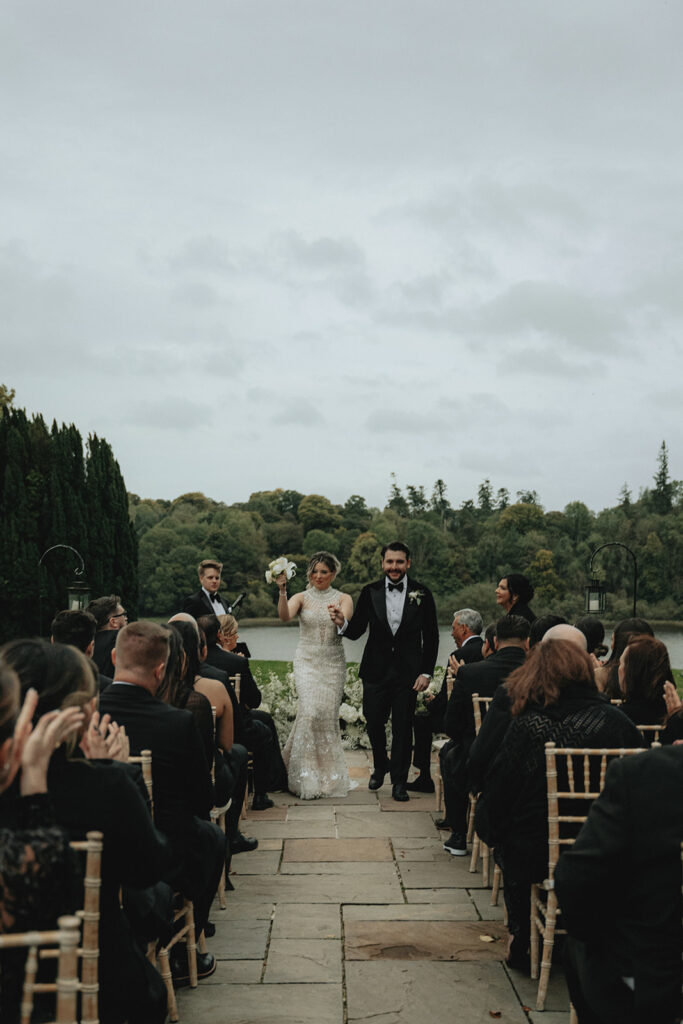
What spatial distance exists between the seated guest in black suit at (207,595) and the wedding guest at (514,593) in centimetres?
280

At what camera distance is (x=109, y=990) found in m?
2.54

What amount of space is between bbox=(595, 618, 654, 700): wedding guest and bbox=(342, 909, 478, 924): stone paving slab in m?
1.42

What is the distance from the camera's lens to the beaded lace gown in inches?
302

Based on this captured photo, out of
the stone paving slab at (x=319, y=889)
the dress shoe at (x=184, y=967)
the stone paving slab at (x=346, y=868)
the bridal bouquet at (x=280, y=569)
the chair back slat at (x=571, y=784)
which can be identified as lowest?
the stone paving slab at (x=346, y=868)

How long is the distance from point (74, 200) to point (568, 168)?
7.45 metres

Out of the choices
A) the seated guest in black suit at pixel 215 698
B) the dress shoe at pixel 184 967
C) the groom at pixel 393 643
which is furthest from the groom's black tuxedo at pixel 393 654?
the dress shoe at pixel 184 967

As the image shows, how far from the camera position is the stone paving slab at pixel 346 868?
17.9ft

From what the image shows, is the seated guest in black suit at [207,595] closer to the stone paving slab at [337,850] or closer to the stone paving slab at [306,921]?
the stone paving slab at [337,850]

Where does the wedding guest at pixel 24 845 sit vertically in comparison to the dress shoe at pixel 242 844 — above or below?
above

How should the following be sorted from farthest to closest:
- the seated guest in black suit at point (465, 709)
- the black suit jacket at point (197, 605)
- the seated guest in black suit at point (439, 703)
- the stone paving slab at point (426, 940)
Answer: the black suit jacket at point (197, 605), the seated guest in black suit at point (439, 703), the seated guest in black suit at point (465, 709), the stone paving slab at point (426, 940)

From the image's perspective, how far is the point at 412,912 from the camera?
4750 mm

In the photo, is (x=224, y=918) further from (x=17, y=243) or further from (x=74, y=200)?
(x=17, y=243)

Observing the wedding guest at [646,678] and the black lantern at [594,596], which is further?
the black lantern at [594,596]

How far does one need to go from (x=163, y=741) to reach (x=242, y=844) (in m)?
2.82
